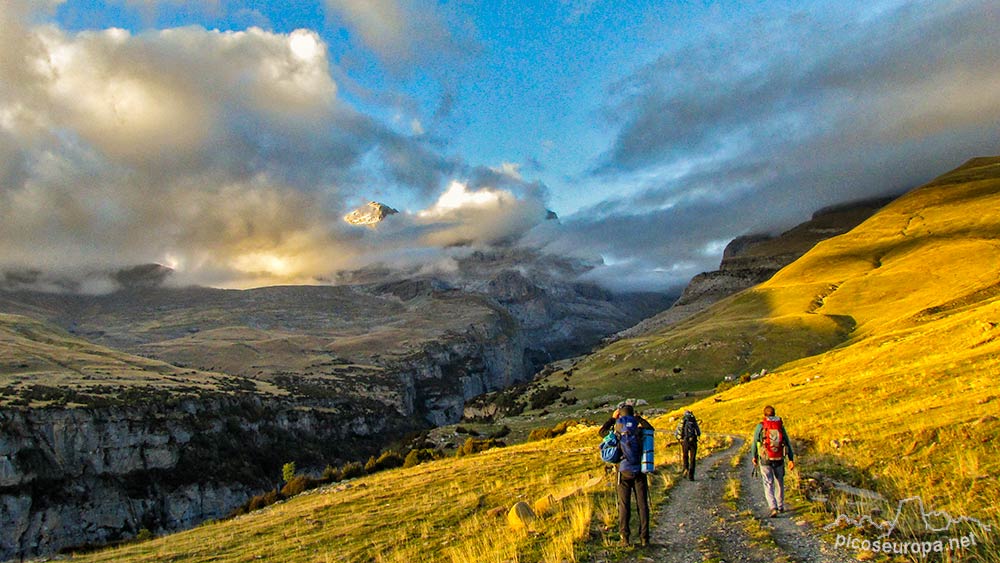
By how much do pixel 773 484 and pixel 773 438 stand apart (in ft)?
4.48

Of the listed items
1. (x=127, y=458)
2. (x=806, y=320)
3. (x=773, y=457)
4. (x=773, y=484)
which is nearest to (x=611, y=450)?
(x=773, y=457)

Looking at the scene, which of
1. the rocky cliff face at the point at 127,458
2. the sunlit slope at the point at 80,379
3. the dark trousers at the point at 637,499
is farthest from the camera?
the sunlit slope at the point at 80,379

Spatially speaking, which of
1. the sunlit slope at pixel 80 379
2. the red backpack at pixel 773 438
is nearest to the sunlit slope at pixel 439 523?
the red backpack at pixel 773 438

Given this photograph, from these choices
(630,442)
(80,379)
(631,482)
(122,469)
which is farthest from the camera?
(80,379)

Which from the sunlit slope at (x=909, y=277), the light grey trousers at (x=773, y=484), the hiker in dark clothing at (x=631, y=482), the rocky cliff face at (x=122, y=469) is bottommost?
the rocky cliff face at (x=122, y=469)

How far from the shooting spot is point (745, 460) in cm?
2720

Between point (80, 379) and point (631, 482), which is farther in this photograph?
point (80, 379)

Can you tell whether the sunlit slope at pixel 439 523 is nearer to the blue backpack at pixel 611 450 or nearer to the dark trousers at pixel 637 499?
the dark trousers at pixel 637 499

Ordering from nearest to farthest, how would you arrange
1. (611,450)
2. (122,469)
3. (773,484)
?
(611,450), (773,484), (122,469)

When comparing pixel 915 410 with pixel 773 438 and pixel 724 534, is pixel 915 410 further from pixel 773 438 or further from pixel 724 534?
pixel 724 534

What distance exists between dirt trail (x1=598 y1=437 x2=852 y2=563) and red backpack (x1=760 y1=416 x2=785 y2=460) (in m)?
1.63

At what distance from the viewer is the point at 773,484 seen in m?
16.0

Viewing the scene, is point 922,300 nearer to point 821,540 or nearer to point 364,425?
point 821,540

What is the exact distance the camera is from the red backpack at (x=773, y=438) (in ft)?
52.9
